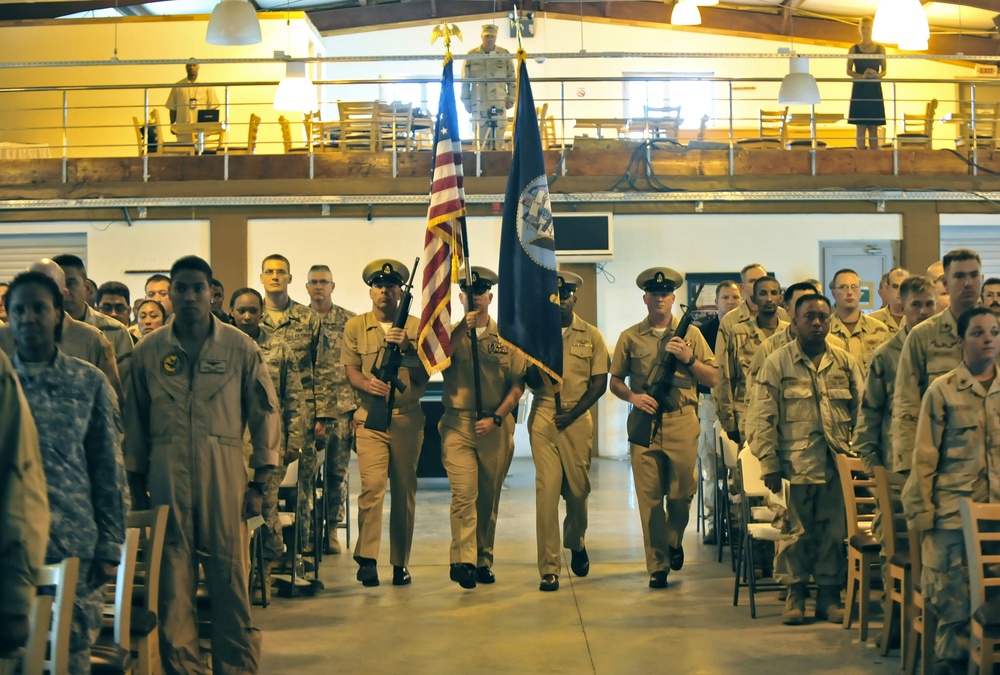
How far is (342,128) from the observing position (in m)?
15.9

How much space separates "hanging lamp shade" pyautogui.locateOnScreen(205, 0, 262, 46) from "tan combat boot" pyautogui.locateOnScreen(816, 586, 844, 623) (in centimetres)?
641

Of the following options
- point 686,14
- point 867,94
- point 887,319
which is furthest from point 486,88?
point 887,319

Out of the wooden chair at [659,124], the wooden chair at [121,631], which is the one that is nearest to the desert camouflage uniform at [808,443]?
the wooden chair at [121,631]

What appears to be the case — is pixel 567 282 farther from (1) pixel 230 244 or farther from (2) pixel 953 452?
(1) pixel 230 244

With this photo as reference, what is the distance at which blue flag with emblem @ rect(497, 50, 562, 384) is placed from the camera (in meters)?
7.64

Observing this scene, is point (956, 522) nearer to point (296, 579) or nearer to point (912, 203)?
point (296, 579)

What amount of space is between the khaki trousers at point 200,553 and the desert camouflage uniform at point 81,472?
0.77 m

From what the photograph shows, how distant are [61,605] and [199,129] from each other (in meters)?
12.7

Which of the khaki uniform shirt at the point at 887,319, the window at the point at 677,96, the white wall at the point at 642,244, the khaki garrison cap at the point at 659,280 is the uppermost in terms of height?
the window at the point at 677,96

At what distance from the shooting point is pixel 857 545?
622 cm

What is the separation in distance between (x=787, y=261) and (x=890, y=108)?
584 centimetres

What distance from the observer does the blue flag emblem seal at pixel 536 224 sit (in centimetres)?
786

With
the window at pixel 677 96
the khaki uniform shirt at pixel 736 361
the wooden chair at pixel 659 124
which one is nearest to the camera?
the khaki uniform shirt at pixel 736 361

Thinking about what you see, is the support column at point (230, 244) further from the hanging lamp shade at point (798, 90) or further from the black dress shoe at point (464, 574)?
the black dress shoe at point (464, 574)
